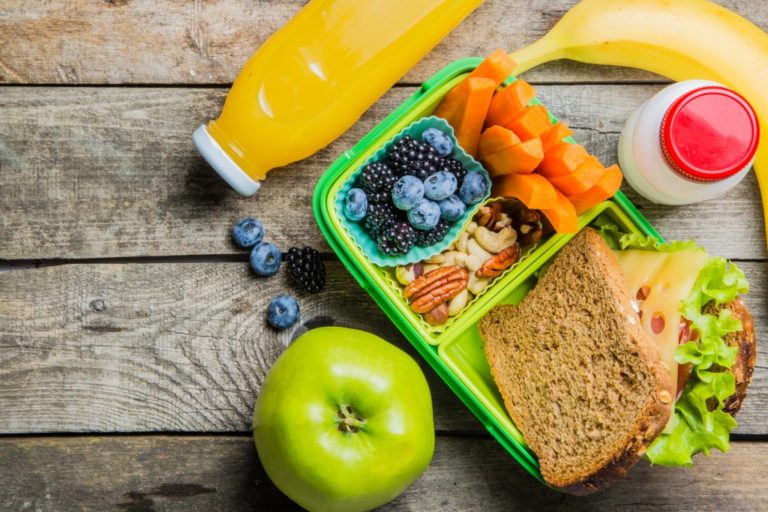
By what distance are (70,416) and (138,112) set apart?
0.50 metres

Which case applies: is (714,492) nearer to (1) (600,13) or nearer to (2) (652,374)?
(2) (652,374)

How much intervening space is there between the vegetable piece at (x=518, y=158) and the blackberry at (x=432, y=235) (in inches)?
4.4

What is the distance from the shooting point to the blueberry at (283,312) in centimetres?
102

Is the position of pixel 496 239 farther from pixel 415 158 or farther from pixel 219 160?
pixel 219 160

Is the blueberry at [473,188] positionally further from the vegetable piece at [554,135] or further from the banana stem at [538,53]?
the banana stem at [538,53]

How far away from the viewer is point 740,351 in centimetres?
91

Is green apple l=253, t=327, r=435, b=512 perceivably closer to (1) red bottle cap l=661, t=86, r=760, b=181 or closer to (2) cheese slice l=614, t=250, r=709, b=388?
(2) cheese slice l=614, t=250, r=709, b=388

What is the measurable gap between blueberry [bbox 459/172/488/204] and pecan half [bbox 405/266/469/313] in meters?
0.11

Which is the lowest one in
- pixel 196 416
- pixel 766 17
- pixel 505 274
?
pixel 196 416

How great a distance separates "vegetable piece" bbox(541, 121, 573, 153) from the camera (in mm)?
906

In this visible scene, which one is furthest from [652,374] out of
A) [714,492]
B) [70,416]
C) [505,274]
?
[70,416]

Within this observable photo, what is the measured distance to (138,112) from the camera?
1.06m

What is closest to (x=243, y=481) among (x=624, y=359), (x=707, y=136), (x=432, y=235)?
(x=432, y=235)

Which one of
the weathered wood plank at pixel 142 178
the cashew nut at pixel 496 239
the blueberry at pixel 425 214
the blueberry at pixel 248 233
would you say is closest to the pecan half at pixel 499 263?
the cashew nut at pixel 496 239
